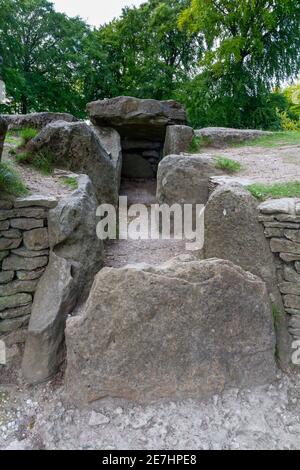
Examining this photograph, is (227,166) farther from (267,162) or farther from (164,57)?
(164,57)

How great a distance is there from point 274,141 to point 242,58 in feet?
17.1

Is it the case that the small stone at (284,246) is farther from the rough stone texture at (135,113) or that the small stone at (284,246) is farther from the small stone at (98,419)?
the rough stone texture at (135,113)

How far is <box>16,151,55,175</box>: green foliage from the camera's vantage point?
13.3 ft

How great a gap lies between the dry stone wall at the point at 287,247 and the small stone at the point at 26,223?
203cm

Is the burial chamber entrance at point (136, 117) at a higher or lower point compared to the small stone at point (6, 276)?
higher

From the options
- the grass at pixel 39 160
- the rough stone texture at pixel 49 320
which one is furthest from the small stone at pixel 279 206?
the grass at pixel 39 160

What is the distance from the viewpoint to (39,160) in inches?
161

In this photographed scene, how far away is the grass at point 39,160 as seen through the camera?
405 cm

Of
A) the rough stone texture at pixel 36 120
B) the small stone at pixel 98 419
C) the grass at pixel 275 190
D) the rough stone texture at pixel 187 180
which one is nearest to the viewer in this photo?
the small stone at pixel 98 419

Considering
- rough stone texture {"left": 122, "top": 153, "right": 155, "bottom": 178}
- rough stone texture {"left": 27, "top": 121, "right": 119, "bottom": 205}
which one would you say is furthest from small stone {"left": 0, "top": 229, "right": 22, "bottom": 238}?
rough stone texture {"left": 122, "top": 153, "right": 155, "bottom": 178}

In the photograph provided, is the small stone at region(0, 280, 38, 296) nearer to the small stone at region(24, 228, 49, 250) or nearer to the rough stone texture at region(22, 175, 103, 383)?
the rough stone texture at region(22, 175, 103, 383)

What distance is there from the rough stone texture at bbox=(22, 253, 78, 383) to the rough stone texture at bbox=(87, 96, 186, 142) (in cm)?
446
